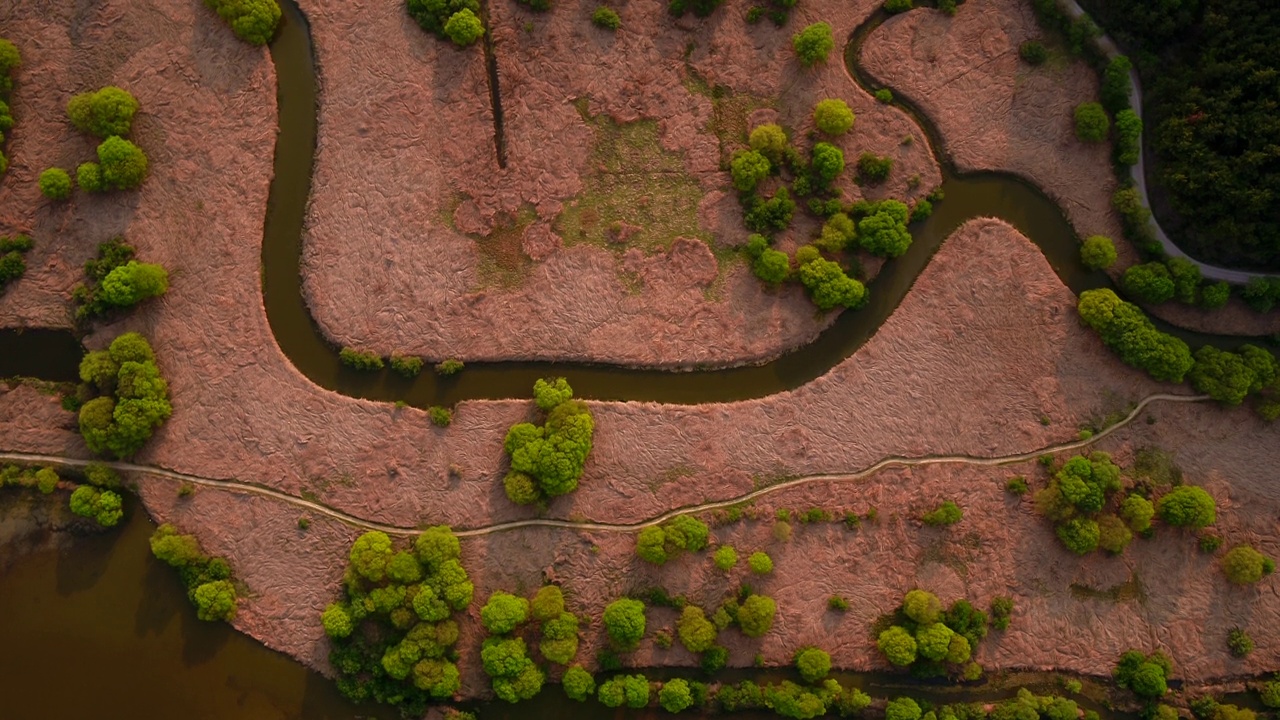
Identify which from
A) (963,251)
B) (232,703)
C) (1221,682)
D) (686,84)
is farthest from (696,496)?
(1221,682)

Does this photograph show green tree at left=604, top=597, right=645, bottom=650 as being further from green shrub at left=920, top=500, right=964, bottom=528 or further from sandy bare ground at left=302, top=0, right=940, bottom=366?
green shrub at left=920, top=500, right=964, bottom=528

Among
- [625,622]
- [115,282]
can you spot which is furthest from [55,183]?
[625,622]

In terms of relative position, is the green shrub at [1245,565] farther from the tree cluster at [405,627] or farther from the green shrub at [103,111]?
the green shrub at [103,111]

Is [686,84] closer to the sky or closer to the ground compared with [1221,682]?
closer to the sky

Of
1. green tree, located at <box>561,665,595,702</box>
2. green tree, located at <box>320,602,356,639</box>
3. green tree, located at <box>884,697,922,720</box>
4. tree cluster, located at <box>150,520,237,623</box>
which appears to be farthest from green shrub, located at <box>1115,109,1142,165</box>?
tree cluster, located at <box>150,520,237,623</box>

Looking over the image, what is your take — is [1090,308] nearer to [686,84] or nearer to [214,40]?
[686,84]
